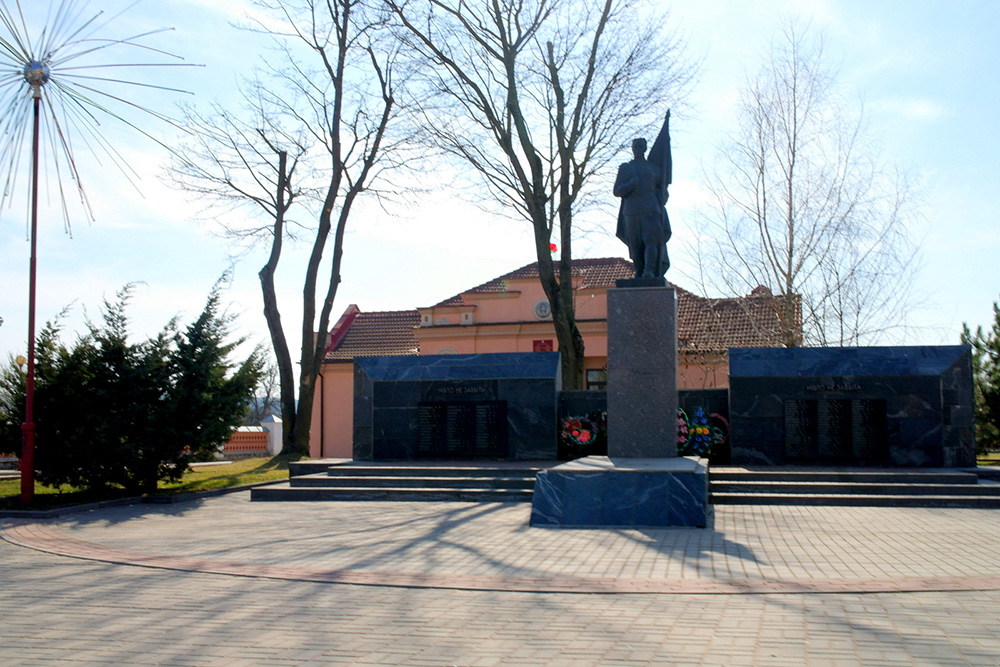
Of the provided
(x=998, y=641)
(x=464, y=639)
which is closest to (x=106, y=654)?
(x=464, y=639)

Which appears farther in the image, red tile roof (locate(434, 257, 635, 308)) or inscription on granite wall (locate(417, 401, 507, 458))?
red tile roof (locate(434, 257, 635, 308))

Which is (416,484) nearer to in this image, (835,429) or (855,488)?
(855,488)

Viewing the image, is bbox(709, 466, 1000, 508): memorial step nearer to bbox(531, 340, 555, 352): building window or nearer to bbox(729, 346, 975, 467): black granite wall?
bbox(729, 346, 975, 467): black granite wall

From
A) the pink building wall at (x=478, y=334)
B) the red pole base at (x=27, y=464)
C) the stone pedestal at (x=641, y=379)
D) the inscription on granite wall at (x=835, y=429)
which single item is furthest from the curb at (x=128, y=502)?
the pink building wall at (x=478, y=334)

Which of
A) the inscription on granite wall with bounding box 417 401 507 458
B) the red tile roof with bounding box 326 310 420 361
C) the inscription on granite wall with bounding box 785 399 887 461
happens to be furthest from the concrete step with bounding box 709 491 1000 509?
the red tile roof with bounding box 326 310 420 361

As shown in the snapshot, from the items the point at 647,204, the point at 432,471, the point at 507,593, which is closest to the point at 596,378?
the point at 432,471

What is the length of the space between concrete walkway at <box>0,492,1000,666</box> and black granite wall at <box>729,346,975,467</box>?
4.28 metres

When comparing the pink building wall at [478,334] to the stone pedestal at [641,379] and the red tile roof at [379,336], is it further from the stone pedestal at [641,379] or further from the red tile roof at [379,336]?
the stone pedestal at [641,379]

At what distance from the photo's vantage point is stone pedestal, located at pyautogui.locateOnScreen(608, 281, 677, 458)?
40.3 ft

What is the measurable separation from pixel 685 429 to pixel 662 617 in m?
10.5

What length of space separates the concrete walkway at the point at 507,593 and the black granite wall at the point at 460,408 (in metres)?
5.59

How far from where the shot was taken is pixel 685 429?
16016 mm

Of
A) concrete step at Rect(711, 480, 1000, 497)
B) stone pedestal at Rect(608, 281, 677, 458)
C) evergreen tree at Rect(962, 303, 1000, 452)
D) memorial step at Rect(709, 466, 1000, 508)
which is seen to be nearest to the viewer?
memorial step at Rect(709, 466, 1000, 508)

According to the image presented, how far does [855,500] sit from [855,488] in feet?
1.66
